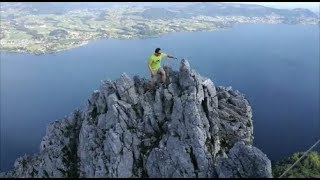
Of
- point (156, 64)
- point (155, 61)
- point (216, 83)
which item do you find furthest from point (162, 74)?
point (216, 83)

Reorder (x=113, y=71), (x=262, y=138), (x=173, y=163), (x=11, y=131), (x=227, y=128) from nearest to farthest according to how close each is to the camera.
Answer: (x=173, y=163) < (x=227, y=128) < (x=262, y=138) < (x=11, y=131) < (x=113, y=71)

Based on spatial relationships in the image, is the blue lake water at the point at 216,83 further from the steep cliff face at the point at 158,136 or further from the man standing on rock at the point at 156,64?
the man standing on rock at the point at 156,64

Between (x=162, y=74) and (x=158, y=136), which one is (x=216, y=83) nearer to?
(x=162, y=74)

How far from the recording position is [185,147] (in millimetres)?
42312

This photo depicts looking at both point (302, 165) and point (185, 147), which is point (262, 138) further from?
point (185, 147)

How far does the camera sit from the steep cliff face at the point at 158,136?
136ft

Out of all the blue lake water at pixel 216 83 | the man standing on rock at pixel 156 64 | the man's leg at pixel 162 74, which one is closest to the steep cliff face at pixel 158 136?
the man's leg at pixel 162 74

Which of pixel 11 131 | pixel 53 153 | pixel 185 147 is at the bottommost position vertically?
pixel 11 131

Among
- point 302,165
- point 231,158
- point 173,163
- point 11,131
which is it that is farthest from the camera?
point 11,131

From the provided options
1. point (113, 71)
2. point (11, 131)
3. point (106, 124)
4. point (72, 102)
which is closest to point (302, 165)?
point (106, 124)

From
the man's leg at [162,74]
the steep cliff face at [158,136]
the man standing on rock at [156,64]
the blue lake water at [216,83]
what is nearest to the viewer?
the steep cliff face at [158,136]

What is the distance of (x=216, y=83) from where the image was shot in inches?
5354

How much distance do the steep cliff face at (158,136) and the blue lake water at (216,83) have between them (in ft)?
140

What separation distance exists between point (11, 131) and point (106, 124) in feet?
224
